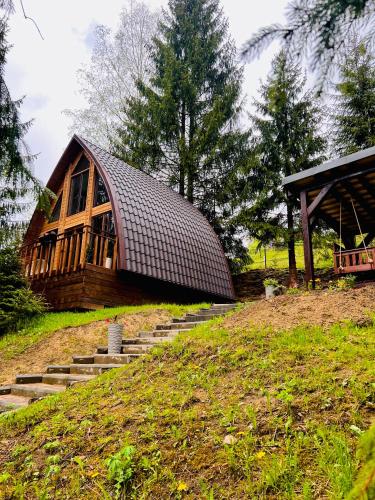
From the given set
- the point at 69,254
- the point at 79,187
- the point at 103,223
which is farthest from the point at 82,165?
the point at 69,254

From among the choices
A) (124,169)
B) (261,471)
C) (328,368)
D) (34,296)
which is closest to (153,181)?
(124,169)

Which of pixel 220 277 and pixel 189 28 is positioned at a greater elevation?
pixel 189 28

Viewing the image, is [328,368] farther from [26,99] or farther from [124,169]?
[124,169]

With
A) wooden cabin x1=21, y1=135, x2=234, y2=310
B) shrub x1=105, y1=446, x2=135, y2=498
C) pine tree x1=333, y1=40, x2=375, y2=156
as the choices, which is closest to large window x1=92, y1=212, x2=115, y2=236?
wooden cabin x1=21, y1=135, x2=234, y2=310

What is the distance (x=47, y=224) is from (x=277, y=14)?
15.2 meters

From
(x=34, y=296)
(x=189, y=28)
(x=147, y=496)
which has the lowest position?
(x=147, y=496)

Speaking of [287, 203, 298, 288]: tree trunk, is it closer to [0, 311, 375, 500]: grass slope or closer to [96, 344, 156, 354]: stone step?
[96, 344, 156, 354]: stone step

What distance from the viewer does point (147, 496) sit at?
8.47 feet

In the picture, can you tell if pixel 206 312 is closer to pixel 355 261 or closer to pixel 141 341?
pixel 141 341

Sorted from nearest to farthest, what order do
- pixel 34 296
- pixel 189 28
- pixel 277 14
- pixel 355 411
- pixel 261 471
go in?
pixel 277 14 < pixel 261 471 < pixel 355 411 < pixel 34 296 < pixel 189 28

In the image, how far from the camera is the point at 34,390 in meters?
6.25

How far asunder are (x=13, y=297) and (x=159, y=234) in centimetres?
488

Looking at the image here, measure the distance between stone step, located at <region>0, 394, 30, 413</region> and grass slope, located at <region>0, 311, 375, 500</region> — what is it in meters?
0.97

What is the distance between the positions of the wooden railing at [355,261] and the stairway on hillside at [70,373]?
4.40 metres
